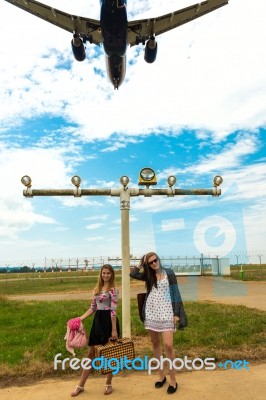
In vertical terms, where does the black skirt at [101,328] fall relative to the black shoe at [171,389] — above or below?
above

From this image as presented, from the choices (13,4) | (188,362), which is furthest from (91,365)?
(13,4)

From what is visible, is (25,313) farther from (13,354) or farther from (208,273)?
(208,273)

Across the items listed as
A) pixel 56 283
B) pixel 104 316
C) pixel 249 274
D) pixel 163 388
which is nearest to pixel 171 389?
pixel 163 388

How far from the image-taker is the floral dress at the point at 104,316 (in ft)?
16.3

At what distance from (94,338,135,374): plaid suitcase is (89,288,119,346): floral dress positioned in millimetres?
98

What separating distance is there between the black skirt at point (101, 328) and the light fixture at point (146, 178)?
3.15 m

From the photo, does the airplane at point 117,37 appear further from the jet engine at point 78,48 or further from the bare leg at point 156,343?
the bare leg at point 156,343

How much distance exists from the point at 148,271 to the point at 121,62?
12.1m

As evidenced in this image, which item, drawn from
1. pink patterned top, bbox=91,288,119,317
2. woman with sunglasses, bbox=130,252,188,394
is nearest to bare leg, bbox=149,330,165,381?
woman with sunglasses, bbox=130,252,188,394

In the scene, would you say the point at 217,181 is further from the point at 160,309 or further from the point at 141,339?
the point at 141,339

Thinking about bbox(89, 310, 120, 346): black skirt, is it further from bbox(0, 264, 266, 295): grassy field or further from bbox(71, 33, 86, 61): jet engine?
bbox(0, 264, 266, 295): grassy field

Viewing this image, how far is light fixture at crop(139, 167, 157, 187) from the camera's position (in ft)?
24.7

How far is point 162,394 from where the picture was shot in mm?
4793

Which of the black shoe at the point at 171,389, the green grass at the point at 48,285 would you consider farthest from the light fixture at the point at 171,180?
the green grass at the point at 48,285
